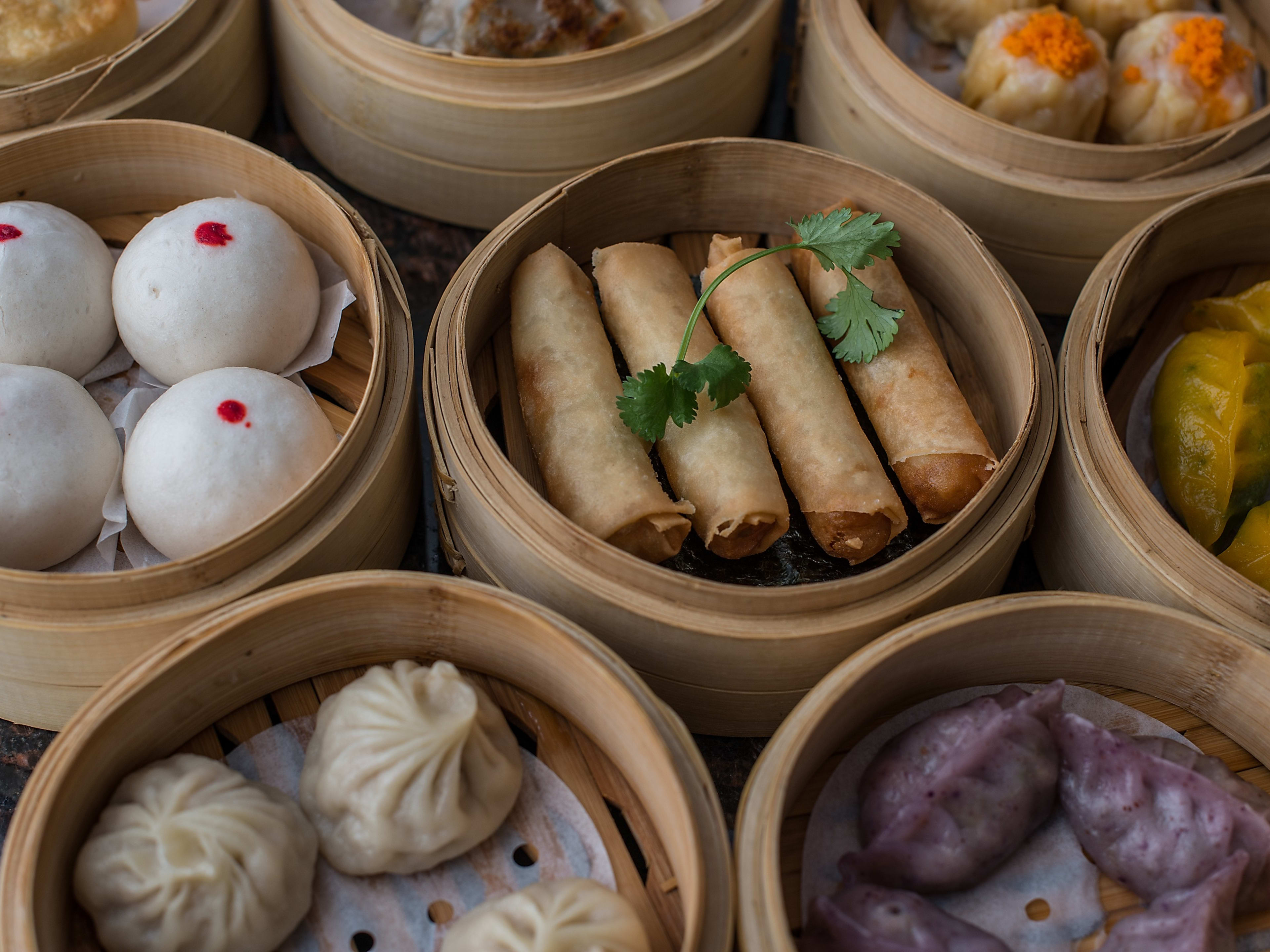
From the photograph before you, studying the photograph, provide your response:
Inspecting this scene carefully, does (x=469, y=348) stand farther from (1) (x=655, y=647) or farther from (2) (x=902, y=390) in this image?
(2) (x=902, y=390)

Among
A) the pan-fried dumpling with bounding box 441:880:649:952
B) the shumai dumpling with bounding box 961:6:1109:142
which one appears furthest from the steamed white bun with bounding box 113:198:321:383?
the shumai dumpling with bounding box 961:6:1109:142

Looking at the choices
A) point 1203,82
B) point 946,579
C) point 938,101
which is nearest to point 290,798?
point 946,579

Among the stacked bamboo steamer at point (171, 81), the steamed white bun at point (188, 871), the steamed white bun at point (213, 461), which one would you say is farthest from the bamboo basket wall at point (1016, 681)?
the stacked bamboo steamer at point (171, 81)

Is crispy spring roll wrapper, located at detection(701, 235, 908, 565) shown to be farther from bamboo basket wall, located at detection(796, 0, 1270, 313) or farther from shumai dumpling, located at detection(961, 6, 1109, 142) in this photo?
shumai dumpling, located at detection(961, 6, 1109, 142)

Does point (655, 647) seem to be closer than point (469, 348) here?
Yes

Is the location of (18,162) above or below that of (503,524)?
above

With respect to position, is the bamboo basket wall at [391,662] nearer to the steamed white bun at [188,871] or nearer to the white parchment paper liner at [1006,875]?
the steamed white bun at [188,871]

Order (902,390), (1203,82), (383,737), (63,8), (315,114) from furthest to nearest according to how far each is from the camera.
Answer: (315,114) < (1203,82) < (63,8) < (902,390) < (383,737)

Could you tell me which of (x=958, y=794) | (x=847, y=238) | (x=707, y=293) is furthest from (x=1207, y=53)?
(x=958, y=794)

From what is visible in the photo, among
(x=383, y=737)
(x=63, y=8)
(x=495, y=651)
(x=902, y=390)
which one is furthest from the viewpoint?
(x=63, y=8)
